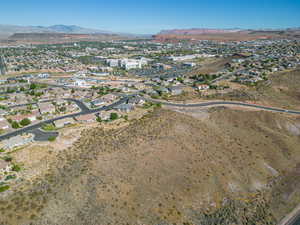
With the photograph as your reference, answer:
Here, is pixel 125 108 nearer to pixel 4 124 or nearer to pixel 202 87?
pixel 4 124

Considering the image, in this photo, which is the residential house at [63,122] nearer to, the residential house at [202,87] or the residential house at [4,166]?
the residential house at [4,166]

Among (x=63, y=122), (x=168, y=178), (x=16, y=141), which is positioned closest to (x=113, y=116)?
(x=63, y=122)

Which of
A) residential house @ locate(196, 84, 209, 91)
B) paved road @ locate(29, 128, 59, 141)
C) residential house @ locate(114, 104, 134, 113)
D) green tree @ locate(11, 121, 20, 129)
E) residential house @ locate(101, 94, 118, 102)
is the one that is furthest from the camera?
residential house @ locate(196, 84, 209, 91)

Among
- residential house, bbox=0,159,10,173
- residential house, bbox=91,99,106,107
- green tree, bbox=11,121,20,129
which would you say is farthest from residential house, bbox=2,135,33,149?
residential house, bbox=91,99,106,107

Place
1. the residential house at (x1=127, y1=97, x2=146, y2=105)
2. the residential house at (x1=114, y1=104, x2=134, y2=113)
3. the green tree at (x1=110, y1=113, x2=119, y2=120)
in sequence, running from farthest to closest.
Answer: the residential house at (x1=127, y1=97, x2=146, y2=105) → the residential house at (x1=114, y1=104, x2=134, y2=113) → the green tree at (x1=110, y1=113, x2=119, y2=120)

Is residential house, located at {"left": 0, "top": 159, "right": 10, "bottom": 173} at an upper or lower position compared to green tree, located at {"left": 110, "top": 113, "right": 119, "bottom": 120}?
lower

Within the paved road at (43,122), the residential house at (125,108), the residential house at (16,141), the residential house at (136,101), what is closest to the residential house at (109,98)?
the paved road at (43,122)

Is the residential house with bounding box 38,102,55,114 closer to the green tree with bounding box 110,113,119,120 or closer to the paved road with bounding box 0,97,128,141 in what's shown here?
the paved road with bounding box 0,97,128,141

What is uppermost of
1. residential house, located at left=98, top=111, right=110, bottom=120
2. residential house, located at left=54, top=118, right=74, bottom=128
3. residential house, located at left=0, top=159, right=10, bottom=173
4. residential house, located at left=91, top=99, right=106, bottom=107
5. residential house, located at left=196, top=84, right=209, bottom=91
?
residential house, located at left=196, top=84, right=209, bottom=91
